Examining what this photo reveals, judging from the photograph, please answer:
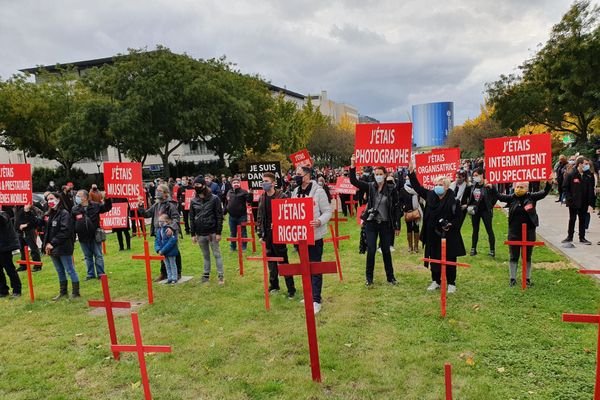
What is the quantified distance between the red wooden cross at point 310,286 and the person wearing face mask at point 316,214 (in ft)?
5.81

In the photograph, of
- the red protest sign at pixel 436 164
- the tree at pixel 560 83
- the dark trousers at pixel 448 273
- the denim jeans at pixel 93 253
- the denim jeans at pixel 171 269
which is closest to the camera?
the dark trousers at pixel 448 273

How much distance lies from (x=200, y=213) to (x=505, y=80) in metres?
31.3

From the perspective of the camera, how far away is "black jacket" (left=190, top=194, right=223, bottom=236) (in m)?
8.56

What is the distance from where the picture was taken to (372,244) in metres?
7.87

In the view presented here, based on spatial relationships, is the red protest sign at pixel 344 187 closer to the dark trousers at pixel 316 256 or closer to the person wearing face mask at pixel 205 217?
the person wearing face mask at pixel 205 217

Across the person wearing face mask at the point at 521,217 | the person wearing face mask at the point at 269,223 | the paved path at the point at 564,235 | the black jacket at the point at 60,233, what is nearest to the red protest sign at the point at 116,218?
the black jacket at the point at 60,233

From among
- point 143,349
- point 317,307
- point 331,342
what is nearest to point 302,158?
point 317,307

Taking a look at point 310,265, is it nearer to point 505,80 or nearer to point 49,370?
point 49,370

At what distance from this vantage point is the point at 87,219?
358 inches

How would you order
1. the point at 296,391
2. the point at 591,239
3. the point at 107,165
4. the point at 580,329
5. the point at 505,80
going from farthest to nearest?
1. the point at 505,80
2. the point at 591,239
3. the point at 107,165
4. the point at 580,329
5. the point at 296,391

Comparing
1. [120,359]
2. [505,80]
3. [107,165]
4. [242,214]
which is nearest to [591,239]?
[242,214]

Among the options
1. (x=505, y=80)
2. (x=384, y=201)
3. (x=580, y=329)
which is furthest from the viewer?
(x=505, y=80)

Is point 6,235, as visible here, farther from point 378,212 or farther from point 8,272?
point 378,212

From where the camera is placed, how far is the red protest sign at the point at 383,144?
26.9ft
